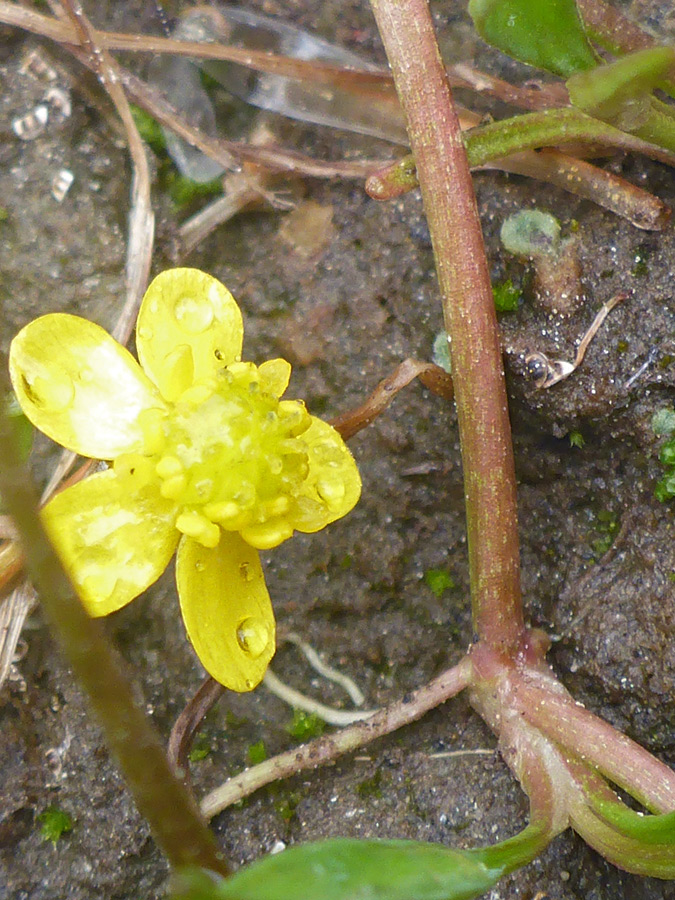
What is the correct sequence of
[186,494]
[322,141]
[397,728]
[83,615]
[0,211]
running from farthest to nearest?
1. [322,141]
2. [0,211]
3. [397,728]
4. [186,494]
5. [83,615]

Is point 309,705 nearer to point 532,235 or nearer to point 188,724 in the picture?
point 188,724

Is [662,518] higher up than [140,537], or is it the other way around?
[140,537]

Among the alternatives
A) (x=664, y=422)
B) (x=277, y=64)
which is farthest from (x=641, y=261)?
(x=277, y=64)

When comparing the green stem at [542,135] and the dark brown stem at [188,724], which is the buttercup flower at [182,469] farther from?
the green stem at [542,135]

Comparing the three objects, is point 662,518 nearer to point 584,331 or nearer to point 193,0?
point 584,331

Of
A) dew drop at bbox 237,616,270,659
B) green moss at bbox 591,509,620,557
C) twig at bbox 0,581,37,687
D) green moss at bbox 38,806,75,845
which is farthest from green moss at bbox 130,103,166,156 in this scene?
green moss at bbox 38,806,75,845

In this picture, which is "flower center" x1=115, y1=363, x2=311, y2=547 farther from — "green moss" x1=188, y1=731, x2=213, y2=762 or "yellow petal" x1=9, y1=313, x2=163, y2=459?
"green moss" x1=188, y1=731, x2=213, y2=762

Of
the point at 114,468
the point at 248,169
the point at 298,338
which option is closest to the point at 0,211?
the point at 248,169
